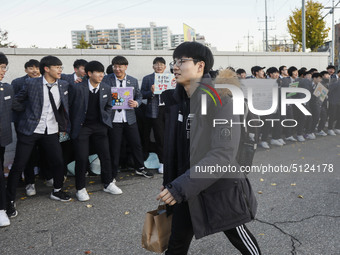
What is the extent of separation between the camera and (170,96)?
93.5 inches

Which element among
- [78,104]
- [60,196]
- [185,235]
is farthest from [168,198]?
[60,196]

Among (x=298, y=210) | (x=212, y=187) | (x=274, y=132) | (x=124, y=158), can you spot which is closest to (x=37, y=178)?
(x=124, y=158)

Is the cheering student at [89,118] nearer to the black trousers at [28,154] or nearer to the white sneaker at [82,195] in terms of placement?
the white sneaker at [82,195]

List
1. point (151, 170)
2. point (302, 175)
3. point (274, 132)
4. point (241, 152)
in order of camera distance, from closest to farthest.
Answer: point (241, 152) < point (302, 175) < point (151, 170) < point (274, 132)

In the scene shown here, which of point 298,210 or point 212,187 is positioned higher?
point 212,187

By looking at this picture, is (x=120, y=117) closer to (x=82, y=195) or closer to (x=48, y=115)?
(x=48, y=115)

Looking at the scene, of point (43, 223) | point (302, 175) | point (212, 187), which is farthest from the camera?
point (302, 175)

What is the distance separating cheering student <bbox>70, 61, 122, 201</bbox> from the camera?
5.09 m

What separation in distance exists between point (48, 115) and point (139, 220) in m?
1.96

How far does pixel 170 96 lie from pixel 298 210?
3056 mm

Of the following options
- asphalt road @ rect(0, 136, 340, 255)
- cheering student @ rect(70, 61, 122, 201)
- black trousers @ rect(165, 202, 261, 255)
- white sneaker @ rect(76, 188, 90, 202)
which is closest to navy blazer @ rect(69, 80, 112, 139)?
cheering student @ rect(70, 61, 122, 201)

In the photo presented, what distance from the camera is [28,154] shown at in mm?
4789

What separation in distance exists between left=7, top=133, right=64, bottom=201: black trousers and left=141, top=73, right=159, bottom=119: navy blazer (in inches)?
85.2

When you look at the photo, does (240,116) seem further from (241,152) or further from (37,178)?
(37,178)
